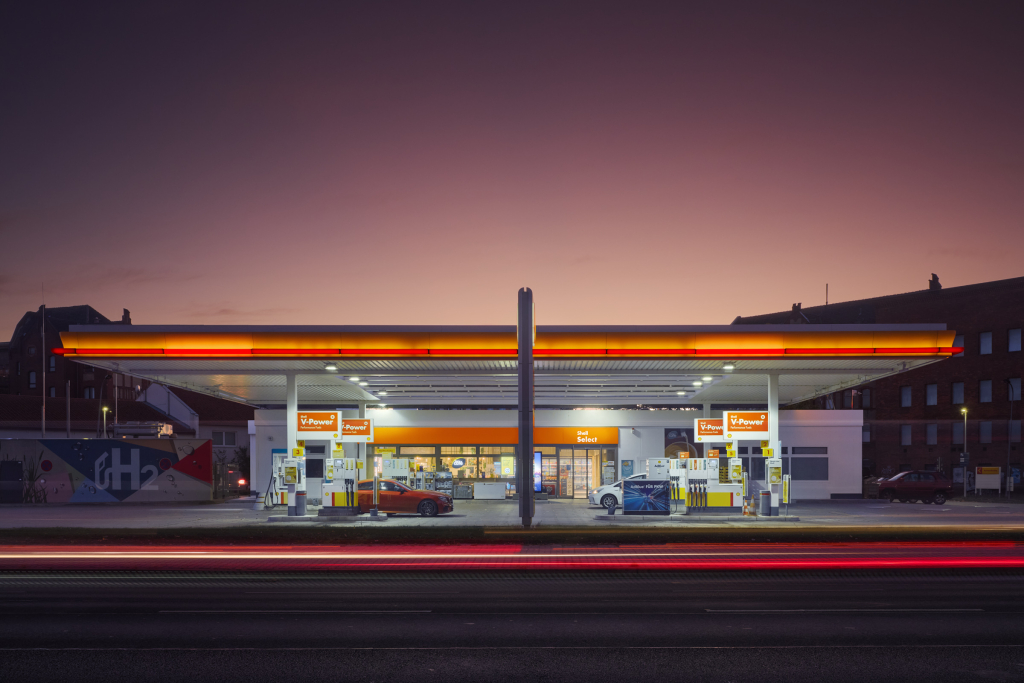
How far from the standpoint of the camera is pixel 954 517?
2670cm

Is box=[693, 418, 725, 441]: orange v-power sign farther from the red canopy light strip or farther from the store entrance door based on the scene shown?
the store entrance door

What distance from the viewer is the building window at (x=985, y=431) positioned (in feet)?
181

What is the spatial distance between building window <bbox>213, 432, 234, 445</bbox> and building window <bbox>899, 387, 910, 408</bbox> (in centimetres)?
5331

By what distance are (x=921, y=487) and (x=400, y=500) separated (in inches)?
886

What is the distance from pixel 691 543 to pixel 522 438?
4.94 metres

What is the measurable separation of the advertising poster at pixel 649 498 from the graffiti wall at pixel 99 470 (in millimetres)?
17620

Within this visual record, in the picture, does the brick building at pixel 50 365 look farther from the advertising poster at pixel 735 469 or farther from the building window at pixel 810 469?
the advertising poster at pixel 735 469

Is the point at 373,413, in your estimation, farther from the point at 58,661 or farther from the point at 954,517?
the point at 58,661

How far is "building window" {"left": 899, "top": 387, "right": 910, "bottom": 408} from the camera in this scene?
62.3 meters

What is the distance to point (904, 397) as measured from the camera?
62.7 m

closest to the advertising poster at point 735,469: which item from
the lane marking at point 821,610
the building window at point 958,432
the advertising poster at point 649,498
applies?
the advertising poster at point 649,498

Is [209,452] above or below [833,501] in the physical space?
above

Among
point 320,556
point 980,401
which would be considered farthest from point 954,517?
point 980,401

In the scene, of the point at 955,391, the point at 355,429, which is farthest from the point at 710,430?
the point at 955,391
